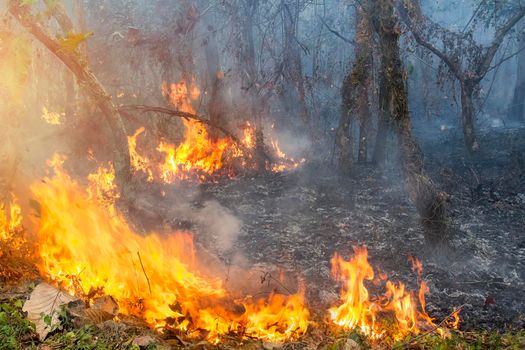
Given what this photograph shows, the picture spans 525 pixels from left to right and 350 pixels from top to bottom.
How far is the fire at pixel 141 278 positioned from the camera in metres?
4.20

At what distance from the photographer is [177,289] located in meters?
4.63

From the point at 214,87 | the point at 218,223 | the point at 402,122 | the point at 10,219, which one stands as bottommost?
the point at 218,223

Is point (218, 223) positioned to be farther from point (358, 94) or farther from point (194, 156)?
point (358, 94)

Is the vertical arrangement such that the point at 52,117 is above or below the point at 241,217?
above

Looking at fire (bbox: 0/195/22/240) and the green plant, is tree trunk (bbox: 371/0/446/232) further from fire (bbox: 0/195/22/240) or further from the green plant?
fire (bbox: 0/195/22/240)

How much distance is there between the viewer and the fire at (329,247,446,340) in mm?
4215

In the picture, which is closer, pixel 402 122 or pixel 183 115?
pixel 402 122

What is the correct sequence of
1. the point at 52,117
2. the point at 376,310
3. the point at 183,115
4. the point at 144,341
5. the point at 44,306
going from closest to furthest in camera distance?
the point at 144,341 < the point at 44,306 < the point at 376,310 < the point at 183,115 < the point at 52,117

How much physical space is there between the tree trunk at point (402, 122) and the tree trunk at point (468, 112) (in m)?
6.24

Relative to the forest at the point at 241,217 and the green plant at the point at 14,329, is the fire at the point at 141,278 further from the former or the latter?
the green plant at the point at 14,329

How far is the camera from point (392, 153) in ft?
38.9

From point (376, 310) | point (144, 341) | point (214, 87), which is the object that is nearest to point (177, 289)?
point (144, 341)

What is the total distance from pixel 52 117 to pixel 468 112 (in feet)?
46.5

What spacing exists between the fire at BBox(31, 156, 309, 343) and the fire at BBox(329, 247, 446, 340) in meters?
0.55
